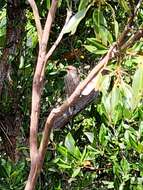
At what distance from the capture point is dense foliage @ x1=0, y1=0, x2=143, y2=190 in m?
1.09

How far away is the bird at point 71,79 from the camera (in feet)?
5.72

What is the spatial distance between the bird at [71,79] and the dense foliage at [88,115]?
3 centimetres

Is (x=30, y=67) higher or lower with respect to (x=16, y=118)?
higher

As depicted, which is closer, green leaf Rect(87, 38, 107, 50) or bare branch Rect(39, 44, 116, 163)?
bare branch Rect(39, 44, 116, 163)

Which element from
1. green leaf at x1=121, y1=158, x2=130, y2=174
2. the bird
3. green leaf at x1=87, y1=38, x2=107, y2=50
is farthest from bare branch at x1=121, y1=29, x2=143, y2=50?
the bird

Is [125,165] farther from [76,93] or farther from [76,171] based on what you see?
[76,93]

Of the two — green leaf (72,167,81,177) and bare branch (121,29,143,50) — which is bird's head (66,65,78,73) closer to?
green leaf (72,167,81,177)

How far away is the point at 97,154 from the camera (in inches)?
59.9

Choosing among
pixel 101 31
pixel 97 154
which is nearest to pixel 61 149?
pixel 97 154

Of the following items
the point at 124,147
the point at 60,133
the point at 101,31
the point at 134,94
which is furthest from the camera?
the point at 60,133

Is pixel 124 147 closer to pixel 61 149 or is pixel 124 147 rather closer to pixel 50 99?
pixel 61 149

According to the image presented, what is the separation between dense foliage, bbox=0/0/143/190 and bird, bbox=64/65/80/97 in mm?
35

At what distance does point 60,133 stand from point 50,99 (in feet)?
0.59

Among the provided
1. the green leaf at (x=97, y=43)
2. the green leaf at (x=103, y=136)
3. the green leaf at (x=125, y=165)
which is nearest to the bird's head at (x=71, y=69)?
the green leaf at (x=103, y=136)
